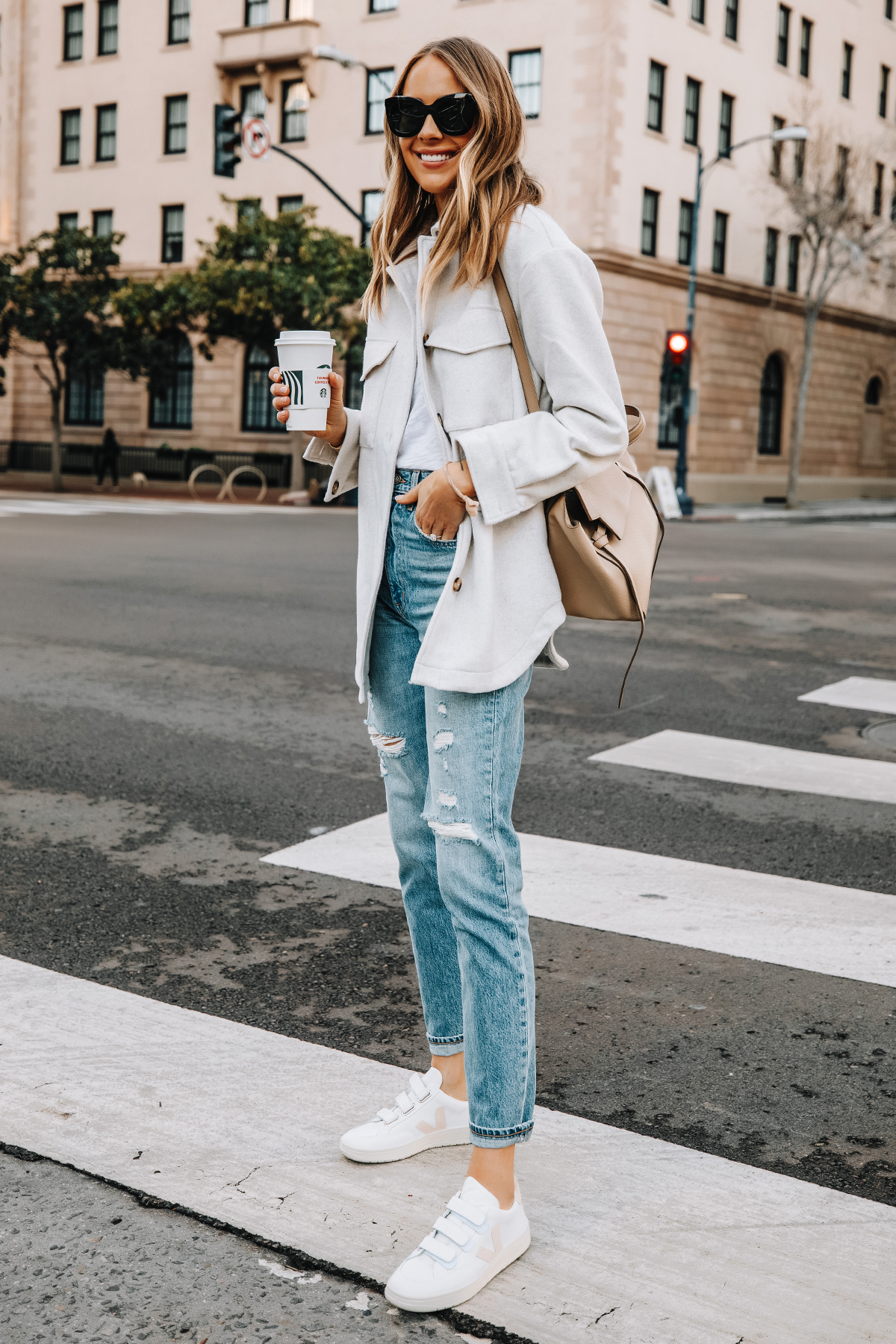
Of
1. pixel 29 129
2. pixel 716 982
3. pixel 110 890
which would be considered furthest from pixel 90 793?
pixel 29 129

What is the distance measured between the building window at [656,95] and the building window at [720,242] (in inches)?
137

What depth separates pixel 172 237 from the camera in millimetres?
40844

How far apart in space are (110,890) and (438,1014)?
1.97 metres

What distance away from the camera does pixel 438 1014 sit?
2.81 meters

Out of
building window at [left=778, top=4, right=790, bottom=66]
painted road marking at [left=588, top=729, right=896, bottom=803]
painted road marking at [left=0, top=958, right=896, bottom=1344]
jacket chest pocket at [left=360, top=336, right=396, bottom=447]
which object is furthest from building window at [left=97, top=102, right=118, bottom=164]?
jacket chest pocket at [left=360, top=336, right=396, bottom=447]

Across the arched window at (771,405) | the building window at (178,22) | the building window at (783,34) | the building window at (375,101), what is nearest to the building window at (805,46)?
the building window at (783,34)

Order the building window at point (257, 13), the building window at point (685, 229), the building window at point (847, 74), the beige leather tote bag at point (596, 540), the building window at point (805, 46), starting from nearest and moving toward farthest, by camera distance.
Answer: the beige leather tote bag at point (596, 540), the building window at point (685, 229), the building window at point (257, 13), the building window at point (805, 46), the building window at point (847, 74)

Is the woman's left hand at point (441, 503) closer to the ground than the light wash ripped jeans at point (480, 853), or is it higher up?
higher up

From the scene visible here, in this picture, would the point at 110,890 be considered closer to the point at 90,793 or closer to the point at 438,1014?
the point at 90,793

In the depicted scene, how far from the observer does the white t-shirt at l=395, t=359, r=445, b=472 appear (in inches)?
98.4

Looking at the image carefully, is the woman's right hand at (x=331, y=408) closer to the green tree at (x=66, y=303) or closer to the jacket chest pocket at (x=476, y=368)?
the jacket chest pocket at (x=476, y=368)

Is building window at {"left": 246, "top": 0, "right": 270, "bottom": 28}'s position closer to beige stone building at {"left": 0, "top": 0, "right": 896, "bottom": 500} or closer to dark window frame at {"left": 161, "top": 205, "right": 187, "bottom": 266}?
beige stone building at {"left": 0, "top": 0, "right": 896, "bottom": 500}

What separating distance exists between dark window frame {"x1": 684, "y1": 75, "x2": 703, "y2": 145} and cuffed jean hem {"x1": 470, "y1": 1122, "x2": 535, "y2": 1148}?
121 feet

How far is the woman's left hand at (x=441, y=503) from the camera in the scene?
2332 millimetres
